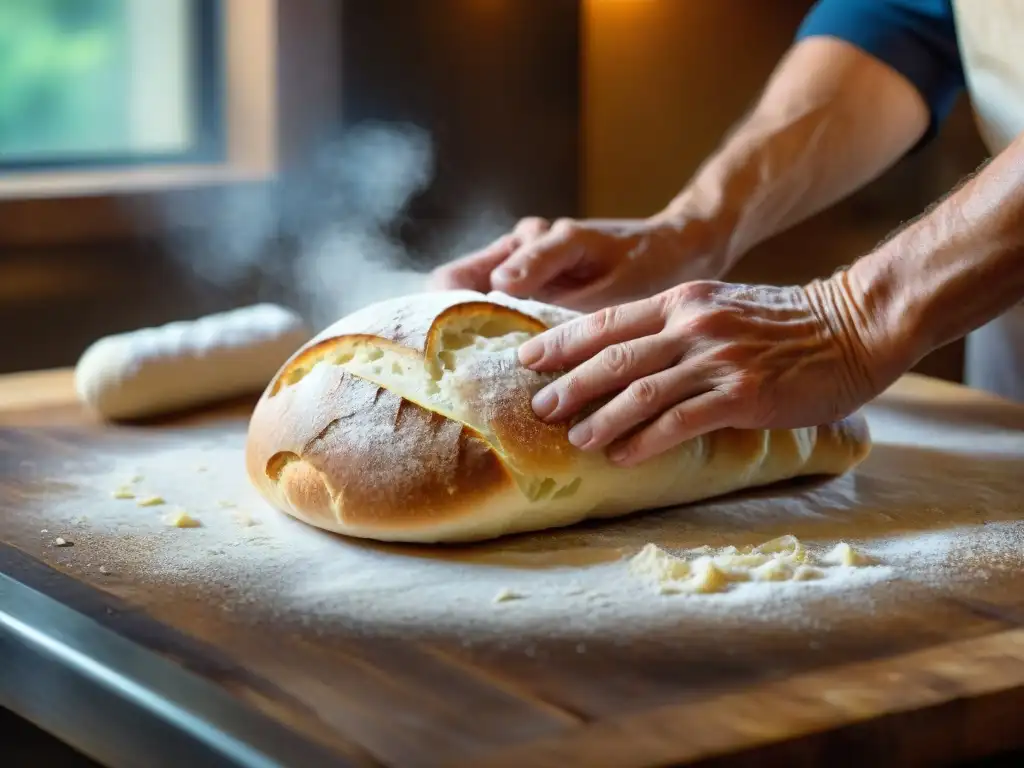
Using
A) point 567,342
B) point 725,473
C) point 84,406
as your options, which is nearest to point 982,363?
point 725,473

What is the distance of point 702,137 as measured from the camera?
350 cm

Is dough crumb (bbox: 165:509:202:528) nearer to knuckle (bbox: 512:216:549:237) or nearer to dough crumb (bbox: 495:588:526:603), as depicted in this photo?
dough crumb (bbox: 495:588:526:603)

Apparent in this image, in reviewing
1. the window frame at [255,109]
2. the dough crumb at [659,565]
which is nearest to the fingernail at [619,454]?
the dough crumb at [659,565]

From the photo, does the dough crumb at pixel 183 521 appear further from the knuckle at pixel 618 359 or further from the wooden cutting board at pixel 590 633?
the knuckle at pixel 618 359

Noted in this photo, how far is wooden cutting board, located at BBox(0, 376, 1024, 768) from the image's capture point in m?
0.80

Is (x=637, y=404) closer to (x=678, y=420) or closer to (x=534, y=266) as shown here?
(x=678, y=420)

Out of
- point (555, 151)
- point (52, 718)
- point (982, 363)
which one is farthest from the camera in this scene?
point (555, 151)

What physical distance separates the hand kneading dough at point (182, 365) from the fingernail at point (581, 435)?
655 mm

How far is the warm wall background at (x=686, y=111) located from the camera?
3297mm

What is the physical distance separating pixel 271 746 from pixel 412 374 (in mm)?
495

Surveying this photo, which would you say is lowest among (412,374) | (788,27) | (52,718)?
(52,718)

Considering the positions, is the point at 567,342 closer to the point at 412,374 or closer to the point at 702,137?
the point at 412,374

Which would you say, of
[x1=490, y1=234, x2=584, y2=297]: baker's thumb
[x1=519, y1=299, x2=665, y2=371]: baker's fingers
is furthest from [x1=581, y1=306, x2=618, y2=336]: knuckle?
[x1=490, y1=234, x2=584, y2=297]: baker's thumb

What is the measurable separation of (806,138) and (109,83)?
5.28 ft
